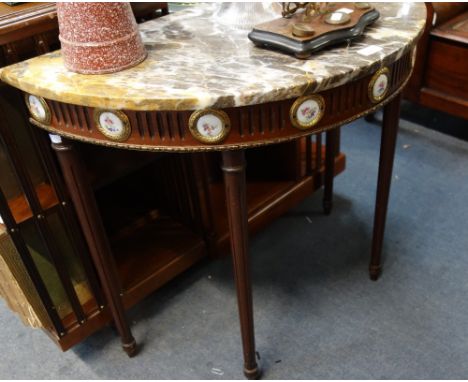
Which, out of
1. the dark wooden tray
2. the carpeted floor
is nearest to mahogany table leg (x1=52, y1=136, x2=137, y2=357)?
the carpeted floor

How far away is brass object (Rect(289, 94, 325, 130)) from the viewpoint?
681 mm

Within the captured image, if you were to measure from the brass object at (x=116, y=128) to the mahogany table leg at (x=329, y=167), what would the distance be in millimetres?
718

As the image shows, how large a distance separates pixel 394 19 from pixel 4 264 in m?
0.84

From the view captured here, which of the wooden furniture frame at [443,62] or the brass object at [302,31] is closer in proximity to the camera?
the brass object at [302,31]

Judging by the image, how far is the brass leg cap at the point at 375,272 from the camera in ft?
3.92

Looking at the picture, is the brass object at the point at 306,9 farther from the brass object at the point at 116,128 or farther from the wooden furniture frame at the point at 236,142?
the brass object at the point at 116,128

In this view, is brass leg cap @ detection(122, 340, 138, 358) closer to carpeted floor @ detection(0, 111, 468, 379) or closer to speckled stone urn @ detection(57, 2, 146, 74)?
carpeted floor @ detection(0, 111, 468, 379)

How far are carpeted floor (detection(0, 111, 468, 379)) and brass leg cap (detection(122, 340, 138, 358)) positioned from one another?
0.6 inches

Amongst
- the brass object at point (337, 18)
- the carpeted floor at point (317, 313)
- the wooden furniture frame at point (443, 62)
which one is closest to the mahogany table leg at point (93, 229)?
the carpeted floor at point (317, 313)

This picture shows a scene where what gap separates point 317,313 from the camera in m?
1.14

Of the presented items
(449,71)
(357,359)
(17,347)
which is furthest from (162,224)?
(449,71)

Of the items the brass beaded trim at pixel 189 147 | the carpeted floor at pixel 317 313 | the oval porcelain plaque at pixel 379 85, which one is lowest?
the carpeted floor at pixel 317 313

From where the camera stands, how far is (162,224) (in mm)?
1285

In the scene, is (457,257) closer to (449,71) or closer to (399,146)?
(399,146)
